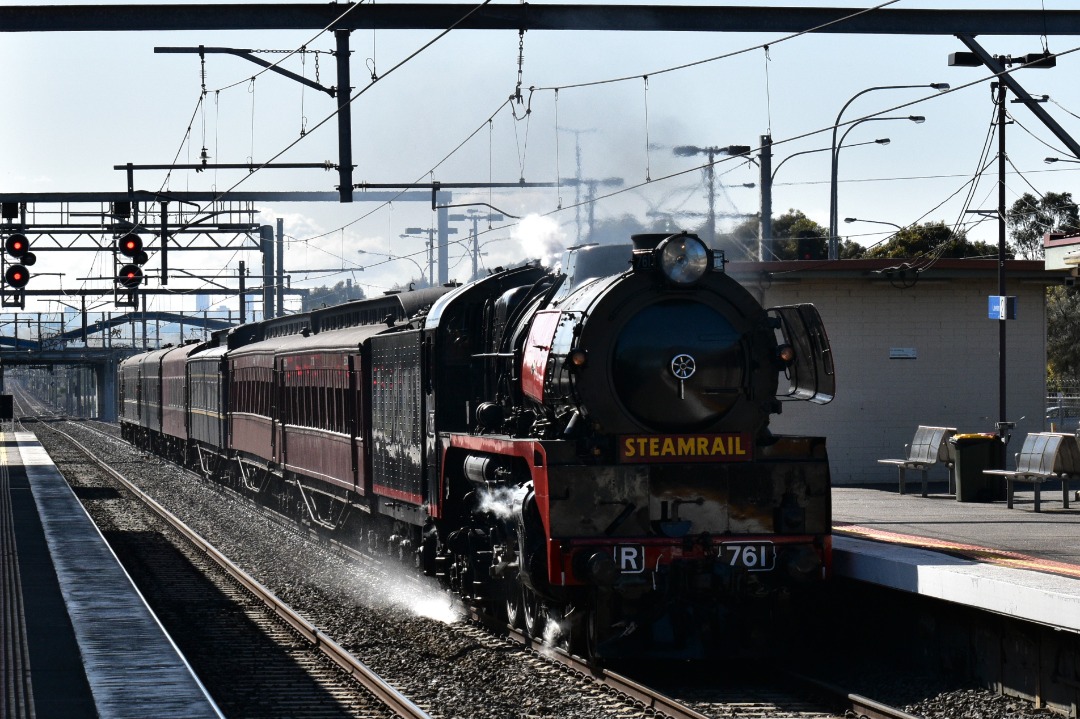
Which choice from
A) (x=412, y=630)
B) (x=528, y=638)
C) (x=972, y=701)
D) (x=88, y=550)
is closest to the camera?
(x=972, y=701)

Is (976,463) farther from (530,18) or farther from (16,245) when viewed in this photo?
(16,245)

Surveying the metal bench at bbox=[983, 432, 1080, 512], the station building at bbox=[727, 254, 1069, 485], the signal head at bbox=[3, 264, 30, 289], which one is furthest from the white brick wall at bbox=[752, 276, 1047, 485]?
the signal head at bbox=[3, 264, 30, 289]

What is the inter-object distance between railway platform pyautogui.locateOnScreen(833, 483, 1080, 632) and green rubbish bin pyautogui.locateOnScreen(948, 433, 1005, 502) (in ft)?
0.89

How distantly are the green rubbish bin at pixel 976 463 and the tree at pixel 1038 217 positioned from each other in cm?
4573

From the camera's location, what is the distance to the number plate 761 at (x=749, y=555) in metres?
10.3

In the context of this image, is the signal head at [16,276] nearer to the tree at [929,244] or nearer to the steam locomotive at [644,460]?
the steam locomotive at [644,460]

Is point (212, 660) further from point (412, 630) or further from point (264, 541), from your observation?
point (264, 541)

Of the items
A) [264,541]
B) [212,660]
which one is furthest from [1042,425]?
[212,660]

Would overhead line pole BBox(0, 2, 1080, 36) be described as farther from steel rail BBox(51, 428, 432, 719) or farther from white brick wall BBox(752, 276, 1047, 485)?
white brick wall BBox(752, 276, 1047, 485)

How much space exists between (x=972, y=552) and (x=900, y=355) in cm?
1130

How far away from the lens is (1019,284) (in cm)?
2272

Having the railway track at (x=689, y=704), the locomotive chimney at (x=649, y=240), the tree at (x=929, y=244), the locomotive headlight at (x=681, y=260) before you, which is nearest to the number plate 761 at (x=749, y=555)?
the railway track at (x=689, y=704)

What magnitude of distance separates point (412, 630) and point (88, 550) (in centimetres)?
855

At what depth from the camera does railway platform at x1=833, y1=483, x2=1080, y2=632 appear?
881 cm
